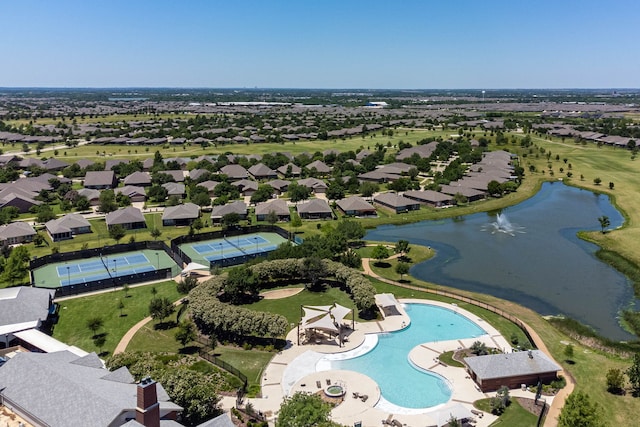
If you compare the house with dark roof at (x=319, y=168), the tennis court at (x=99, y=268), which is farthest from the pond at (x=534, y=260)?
the house with dark roof at (x=319, y=168)

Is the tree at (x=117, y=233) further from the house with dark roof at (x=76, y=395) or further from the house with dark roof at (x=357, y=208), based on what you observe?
the house with dark roof at (x=76, y=395)

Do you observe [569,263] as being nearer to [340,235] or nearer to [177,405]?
[340,235]

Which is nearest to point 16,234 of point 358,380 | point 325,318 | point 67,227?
point 67,227

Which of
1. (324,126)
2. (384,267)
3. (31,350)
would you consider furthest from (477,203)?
(324,126)

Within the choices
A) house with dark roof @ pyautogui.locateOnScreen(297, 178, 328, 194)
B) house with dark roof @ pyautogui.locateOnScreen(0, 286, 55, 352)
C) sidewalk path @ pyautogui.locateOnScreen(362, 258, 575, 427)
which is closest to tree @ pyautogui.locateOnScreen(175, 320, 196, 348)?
house with dark roof @ pyautogui.locateOnScreen(0, 286, 55, 352)

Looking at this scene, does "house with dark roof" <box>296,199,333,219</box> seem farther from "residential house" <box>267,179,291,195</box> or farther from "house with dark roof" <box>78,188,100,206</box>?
"house with dark roof" <box>78,188,100,206</box>

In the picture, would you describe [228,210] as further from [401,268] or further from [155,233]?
[401,268]
